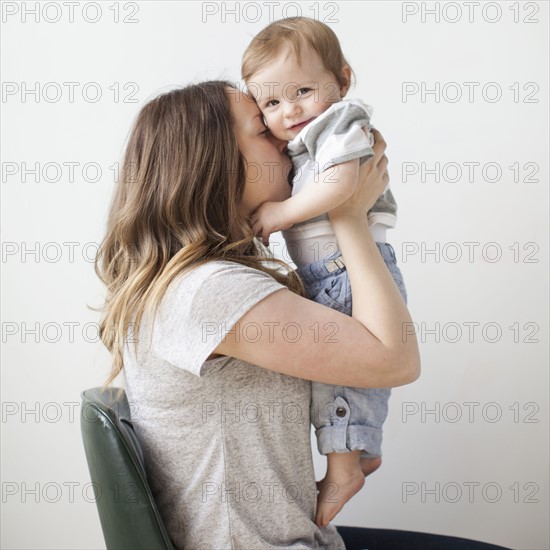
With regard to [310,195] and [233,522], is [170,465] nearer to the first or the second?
[233,522]

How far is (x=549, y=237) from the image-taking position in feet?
7.36

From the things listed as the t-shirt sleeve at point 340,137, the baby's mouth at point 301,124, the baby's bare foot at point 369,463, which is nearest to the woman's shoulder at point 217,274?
the t-shirt sleeve at point 340,137

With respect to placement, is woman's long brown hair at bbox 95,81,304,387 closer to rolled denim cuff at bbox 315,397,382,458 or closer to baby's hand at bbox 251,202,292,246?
baby's hand at bbox 251,202,292,246

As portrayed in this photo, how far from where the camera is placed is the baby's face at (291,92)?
151cm

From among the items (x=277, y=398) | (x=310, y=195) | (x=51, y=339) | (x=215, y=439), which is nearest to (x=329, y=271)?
(x=310, y=195)

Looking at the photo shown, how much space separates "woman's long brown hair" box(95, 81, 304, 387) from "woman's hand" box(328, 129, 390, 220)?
0.18m

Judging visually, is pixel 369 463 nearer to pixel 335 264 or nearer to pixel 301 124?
pixel 335 264

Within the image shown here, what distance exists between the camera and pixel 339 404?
138cm

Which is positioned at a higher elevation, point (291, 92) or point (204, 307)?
point (291, 92)

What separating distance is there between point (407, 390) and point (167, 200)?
1.25 meters

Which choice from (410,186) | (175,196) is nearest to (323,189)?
(175,196)

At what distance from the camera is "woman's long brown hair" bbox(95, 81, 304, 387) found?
1.33 meters

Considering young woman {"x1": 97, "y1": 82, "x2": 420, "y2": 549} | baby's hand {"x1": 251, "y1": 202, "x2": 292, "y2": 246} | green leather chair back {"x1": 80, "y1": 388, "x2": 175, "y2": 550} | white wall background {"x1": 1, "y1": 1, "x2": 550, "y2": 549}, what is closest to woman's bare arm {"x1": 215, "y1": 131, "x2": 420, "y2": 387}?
young woman {"x1": 97, "y1": 82, "x2": 420, "y2": 549}

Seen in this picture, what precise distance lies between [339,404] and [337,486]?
165 mm
